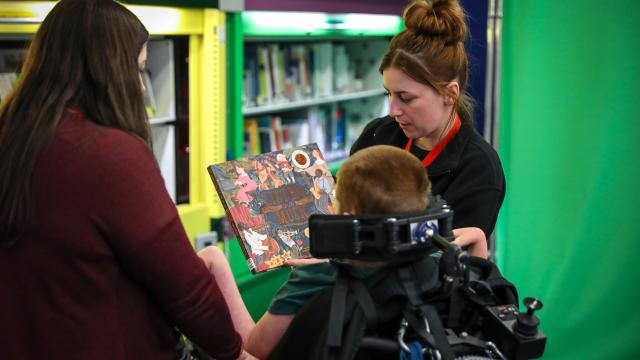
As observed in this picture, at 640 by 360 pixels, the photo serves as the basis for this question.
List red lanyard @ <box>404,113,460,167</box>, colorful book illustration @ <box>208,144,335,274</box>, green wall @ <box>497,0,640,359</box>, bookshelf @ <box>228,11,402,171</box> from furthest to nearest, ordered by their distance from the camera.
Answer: bookshelf @ <box>228,11,402,171</box>, green wall @ <box>497,0,640,359</box>, red lanyard @ <box>404,113,460,167</box>, colorful book illustration @ <box>208,144,335,274</box>

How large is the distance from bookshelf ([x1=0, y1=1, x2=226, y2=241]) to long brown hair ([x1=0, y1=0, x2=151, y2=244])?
1789 mm

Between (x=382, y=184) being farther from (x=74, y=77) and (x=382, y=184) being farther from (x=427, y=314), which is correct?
(x=74, y=77)

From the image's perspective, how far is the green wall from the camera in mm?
3068

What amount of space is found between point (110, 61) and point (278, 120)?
2.94 meters

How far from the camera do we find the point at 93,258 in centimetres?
137

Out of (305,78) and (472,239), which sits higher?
(305,78)

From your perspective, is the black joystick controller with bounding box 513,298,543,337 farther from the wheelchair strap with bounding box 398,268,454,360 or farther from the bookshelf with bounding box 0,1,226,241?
the bookshelf with bounding box 0,1,226,241

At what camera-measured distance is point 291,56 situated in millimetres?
4438

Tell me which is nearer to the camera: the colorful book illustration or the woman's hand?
the woman's hand

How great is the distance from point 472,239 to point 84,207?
937 mm

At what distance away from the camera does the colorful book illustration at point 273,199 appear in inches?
70.5

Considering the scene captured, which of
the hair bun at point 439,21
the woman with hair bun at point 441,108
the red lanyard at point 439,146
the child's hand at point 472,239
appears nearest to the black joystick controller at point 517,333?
the child's hand at point 472,239

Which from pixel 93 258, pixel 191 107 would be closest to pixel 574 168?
pixel 191 107

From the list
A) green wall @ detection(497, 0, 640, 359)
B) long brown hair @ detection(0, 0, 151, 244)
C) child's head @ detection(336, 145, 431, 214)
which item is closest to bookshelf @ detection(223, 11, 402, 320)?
green wall @ detection(497, 0, 640, 359)
